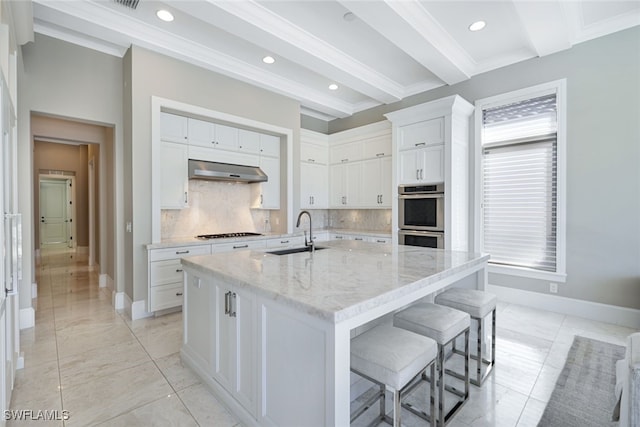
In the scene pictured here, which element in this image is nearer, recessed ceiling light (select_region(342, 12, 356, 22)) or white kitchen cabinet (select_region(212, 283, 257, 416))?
white kitchen cabinet (select_region(212, 283, 257, 416))

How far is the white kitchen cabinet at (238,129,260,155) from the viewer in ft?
14.9

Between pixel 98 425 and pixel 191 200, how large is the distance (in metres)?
3.02

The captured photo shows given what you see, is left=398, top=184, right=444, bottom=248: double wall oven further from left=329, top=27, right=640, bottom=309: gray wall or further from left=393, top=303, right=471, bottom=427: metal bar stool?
left=393, top=303, right=471, bottom=427: metal bar stool

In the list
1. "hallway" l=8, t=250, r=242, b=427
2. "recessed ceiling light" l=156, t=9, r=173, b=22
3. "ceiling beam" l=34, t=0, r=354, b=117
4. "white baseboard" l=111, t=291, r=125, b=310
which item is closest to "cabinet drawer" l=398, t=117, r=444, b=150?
"ceiling beam" l=34, t=0, r=354, b=117

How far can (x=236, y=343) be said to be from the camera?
1.75 meters

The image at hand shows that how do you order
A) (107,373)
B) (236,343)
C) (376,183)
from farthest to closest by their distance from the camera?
(376,183), (107,373), (236,343)

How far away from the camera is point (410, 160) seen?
14.6 ft

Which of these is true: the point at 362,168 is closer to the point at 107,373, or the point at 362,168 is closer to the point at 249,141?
the point at 249,141

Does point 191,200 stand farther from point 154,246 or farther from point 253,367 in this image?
point 253,367

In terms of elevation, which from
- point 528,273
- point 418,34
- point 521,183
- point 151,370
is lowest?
point 151,370

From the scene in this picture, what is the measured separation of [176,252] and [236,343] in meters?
2.23

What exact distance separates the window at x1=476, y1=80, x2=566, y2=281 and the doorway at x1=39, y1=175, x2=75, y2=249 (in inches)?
464

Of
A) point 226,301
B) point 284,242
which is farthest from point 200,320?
point 284,242

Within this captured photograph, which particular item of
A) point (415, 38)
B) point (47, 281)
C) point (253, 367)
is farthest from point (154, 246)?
point (415, 38)
